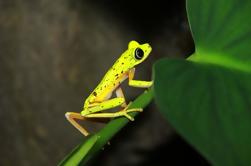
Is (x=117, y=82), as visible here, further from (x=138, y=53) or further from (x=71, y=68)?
(x=71, y=68)

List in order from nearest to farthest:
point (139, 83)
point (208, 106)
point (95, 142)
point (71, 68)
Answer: point (208, 106) → point (95, 142) → point (139, 83) → point (71, 68)

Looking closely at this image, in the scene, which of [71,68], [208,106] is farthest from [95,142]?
[71,68]

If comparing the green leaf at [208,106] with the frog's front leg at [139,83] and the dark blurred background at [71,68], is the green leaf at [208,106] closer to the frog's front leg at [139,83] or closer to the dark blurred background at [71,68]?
the frog's front leg at [139,83]

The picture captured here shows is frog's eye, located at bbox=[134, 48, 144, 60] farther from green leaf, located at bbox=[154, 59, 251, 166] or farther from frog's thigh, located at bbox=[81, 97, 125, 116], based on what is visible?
green leaf, located at bbox=[154, 59, 251, 166]

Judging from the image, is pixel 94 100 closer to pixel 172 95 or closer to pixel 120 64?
pixel 120 64

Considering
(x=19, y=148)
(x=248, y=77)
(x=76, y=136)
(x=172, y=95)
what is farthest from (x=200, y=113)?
(x=19, y=148)

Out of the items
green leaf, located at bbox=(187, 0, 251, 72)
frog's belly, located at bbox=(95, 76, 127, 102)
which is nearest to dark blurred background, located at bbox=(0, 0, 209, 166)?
frog's belly, located at bbox=(95, 76, 127, 102)

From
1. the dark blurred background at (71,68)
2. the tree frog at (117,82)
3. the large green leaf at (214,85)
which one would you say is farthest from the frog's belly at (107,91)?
the dark blurred background at (71,68)
